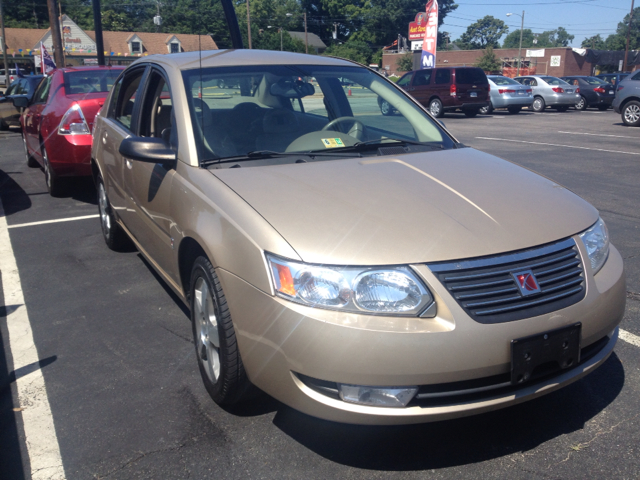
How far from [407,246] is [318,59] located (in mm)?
2273

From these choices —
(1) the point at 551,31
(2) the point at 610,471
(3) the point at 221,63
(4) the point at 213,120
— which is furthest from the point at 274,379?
(1) the point at 551,31

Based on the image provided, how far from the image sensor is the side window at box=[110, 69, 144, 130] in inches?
180

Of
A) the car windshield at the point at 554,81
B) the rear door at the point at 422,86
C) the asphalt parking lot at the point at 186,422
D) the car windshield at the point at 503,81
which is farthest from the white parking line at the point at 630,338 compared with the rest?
the car windshield at the point at 554,81

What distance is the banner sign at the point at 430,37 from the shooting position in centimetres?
2973

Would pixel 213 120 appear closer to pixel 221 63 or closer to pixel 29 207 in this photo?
pixel 221 63

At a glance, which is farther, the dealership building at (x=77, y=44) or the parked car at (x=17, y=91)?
the dealership building at (x=77, y=44)

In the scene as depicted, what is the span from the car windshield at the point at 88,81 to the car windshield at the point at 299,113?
464 cm

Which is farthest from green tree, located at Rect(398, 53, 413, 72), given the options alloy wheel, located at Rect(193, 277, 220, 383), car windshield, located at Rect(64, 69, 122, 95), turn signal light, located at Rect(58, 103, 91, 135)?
alloy wheel, located at Rect(193, 277, 220, 383)

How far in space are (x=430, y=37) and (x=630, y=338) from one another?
2920 centimetres

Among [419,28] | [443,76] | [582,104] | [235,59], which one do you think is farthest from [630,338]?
[419,28]

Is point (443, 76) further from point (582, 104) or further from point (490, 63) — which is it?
point (490, 63)

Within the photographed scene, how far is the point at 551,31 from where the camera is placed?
174 metres

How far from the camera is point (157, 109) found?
159 inches

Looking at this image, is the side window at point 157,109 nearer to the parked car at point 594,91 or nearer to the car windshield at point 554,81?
the car windshield at point 554,81
